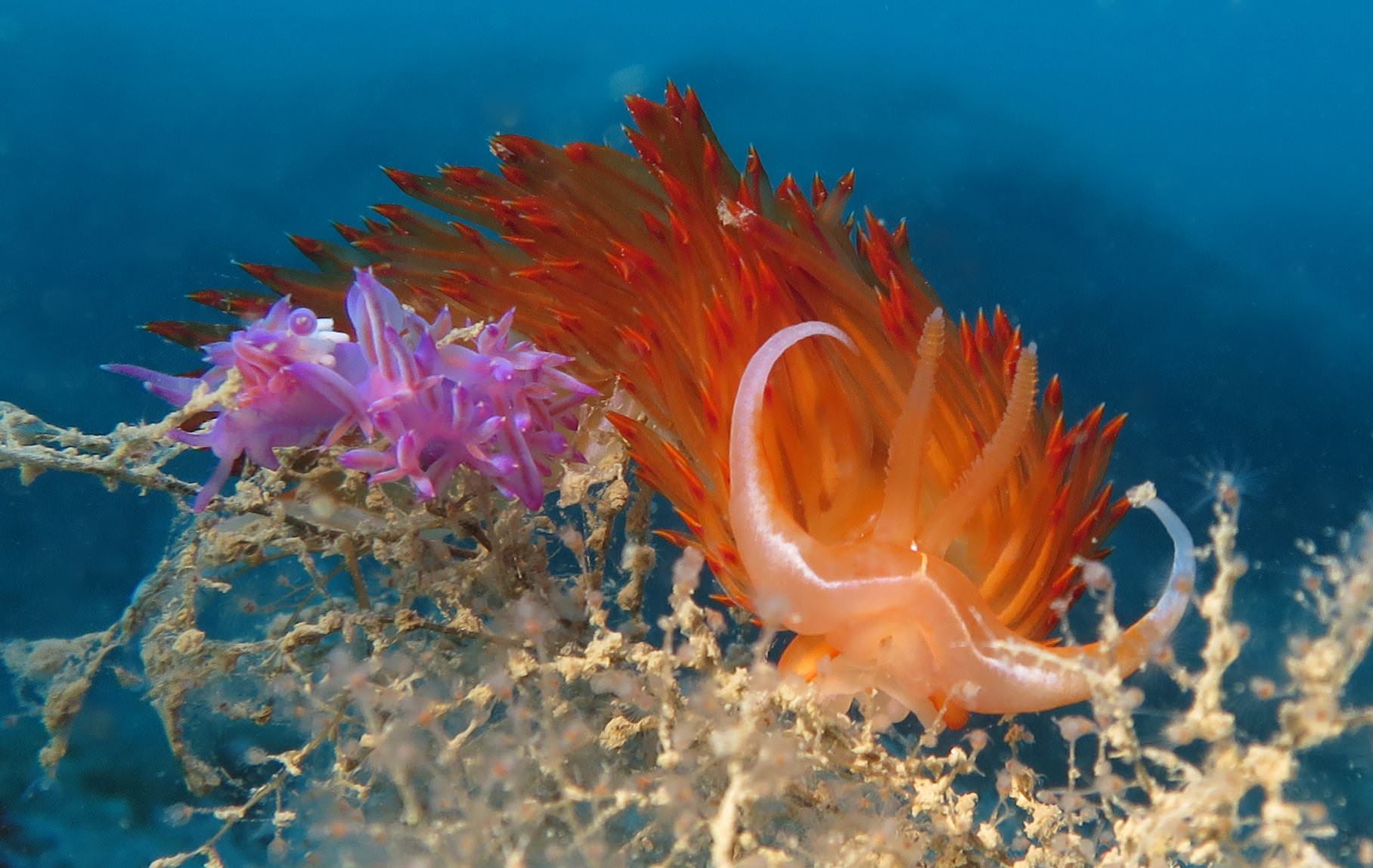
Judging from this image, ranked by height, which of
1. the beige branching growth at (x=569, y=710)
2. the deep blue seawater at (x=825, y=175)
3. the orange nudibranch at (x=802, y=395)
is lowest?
the beige branching growth at (x=569, y=710)

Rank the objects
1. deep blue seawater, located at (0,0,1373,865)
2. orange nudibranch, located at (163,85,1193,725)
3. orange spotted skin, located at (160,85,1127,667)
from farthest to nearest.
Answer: deep blue seawater, located at (0,0,1373,865)
orange spotted skin, located at (160,85,1127,667)
orange nudibranch, located at (163,85,1193,725)

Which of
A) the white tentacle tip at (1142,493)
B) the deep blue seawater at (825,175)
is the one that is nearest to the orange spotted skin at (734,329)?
the white tentacle tip at (1142,493)

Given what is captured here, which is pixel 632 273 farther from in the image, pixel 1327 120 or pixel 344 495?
pixel 1327 120

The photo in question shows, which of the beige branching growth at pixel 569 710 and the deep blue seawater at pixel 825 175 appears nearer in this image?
the beige branching growth at pixel 569 710

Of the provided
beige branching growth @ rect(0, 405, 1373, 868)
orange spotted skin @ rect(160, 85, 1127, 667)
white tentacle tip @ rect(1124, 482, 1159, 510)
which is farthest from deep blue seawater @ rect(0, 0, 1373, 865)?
white tentacle tip @ rect(1124, 482, 1159, 510)

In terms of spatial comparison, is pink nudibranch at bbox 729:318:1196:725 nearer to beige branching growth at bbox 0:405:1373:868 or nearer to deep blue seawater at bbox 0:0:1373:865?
beige branching growth at bbox 0:405:1373:868

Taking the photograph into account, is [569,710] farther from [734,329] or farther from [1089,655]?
[1089,655]

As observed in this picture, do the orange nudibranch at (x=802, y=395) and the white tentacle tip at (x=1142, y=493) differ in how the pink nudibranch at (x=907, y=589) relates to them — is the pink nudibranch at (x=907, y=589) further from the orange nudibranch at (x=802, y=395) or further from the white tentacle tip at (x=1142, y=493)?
the white tentacle tip at (x=1142, y=493)
